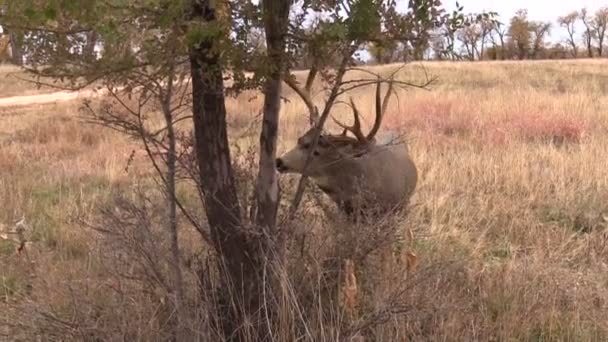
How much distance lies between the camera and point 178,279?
12.2ft

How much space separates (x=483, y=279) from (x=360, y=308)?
3.68 ft

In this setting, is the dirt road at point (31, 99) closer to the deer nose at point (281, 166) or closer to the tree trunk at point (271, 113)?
the deer nose at point (281, 166)

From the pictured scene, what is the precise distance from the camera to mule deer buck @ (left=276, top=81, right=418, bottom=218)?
4.70 metres

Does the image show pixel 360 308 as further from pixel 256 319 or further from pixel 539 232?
pixel 539 232

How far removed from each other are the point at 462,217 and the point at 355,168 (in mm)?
2030

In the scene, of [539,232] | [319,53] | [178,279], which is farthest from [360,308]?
[539,232]

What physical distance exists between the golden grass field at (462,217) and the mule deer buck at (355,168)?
29cm

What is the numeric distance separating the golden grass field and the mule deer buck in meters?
0.29

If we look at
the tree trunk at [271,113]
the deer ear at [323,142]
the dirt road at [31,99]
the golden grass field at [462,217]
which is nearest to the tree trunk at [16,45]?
the tree trunk at [271,113]

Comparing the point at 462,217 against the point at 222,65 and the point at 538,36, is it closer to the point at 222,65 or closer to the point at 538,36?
the point at 222,65

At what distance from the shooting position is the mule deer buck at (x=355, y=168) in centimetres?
470

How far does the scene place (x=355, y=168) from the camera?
498cm

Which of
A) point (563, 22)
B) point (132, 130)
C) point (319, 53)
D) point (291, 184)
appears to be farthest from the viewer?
point (563, 22)

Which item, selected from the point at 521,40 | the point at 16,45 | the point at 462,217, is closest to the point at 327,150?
the point at 16,45
